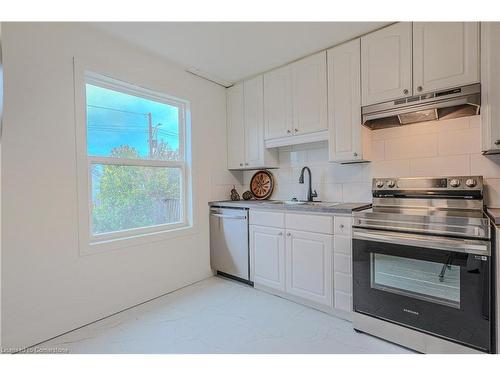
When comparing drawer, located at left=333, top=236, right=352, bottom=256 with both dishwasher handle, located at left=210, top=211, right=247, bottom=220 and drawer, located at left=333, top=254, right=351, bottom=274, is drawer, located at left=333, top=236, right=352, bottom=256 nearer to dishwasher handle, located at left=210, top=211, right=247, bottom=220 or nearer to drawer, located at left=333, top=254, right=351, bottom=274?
drawer, located at left=333, top=254, right=351, bottom=274

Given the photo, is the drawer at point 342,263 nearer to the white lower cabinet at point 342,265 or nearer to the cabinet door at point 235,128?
the white lower cabinet at point 342,265

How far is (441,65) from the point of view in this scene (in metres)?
1.79

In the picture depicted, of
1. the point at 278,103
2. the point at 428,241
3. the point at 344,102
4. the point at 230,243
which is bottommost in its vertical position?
the point at 230,243

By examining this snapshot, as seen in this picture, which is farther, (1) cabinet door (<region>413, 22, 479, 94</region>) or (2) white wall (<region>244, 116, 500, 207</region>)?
(2) white wall (<region>244, 116, 500, 207</region>)

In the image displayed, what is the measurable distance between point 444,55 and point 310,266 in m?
1.85

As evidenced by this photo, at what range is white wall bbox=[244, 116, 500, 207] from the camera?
6.30 ft

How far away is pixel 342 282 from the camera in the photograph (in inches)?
78.9

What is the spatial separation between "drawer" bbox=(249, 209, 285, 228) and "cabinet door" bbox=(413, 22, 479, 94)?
1458 millimetres

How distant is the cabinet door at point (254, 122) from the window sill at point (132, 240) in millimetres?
1056

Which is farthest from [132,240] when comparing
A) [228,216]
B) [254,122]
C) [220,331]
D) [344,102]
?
[344,102]

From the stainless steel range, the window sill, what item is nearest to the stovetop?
the stainless steel range

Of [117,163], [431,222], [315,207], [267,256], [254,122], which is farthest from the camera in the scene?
[254,122]

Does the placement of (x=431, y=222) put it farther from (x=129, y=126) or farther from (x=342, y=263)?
(x=129, y=126)

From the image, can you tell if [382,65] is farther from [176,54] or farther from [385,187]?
[176,54]
